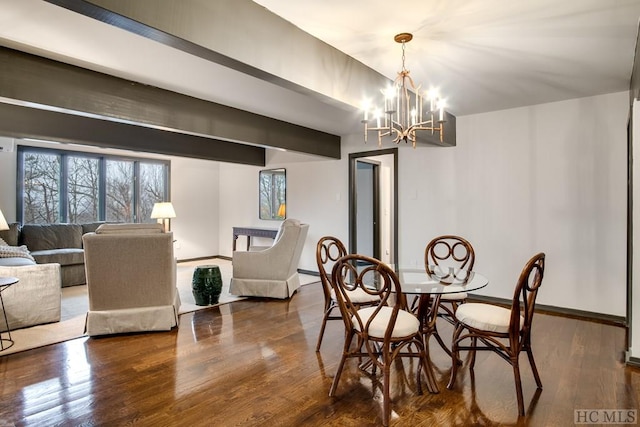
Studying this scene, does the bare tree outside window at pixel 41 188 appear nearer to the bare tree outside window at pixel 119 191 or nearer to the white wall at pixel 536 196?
the bare tree outside window at pixel 119 191

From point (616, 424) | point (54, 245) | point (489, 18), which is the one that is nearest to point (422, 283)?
point (616, 424)

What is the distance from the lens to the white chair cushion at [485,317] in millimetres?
2219

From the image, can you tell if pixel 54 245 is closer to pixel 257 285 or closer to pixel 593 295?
pixel 257 285

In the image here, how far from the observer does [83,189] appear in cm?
632

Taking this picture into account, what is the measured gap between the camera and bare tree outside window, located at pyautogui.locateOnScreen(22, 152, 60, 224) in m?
5.72

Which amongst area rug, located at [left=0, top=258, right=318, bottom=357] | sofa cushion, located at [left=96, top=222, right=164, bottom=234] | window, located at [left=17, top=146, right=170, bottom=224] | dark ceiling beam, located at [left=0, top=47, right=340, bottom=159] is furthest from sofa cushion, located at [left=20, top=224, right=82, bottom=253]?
dark ceiling beam, located at [left=0, top=47, right=340, bottom=159]

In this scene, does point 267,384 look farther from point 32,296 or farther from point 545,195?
point 545,195

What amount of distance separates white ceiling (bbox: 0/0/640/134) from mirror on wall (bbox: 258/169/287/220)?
3174mm

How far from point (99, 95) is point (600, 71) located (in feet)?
14.0

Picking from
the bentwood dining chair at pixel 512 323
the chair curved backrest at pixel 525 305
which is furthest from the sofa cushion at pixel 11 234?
the chair curved backrest at pixel 525 305

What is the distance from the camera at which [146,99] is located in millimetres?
3422

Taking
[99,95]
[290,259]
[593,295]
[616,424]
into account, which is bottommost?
[616,424]

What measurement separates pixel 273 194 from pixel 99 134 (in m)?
3.36

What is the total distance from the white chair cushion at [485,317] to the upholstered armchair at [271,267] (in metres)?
2.48
